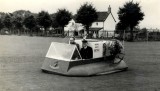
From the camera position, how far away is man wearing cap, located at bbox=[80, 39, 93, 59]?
17.2 metres

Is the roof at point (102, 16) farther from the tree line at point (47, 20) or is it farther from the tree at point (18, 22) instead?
the tree at point (18, 22)

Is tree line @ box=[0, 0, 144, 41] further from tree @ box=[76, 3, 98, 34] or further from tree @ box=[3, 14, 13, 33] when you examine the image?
tree @ box=[3, 14, 13, 33]

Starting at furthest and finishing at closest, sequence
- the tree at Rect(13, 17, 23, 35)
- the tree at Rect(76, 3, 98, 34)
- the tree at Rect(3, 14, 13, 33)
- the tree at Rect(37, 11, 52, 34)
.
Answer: the tree at Rect(3, 14, 13, 33), the tree at Rect(13, 17, 23, 35), the tree at Rect(37, 11, 52, 34), the tree at Rect(76, 3, 98, 34)

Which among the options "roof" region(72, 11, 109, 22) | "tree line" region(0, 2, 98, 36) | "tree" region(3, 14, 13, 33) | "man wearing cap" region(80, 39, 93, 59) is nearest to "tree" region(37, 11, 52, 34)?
"tree line" region(0, 2, 98, 36)

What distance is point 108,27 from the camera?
112062 mm

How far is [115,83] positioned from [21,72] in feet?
15.6

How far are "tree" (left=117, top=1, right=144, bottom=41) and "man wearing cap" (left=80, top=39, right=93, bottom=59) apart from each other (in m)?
56.1

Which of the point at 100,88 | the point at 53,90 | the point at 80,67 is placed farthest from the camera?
the point at 80,67

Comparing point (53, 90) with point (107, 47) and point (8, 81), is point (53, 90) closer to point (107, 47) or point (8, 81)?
point (8, 81)

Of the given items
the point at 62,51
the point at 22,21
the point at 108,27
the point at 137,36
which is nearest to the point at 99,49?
Answer: the point at 62,51

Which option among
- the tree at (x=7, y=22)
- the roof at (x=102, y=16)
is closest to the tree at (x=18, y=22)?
the tree at (x=7, y=22)

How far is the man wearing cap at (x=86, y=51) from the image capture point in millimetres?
17203

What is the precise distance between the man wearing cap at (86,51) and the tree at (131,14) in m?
56.1

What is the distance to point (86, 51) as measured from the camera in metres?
17.2
